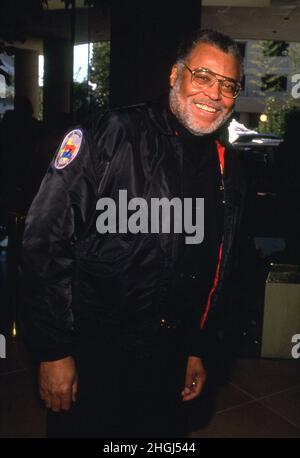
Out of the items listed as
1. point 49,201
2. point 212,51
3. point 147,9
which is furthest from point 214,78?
point 147,9

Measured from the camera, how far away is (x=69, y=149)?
1727mm

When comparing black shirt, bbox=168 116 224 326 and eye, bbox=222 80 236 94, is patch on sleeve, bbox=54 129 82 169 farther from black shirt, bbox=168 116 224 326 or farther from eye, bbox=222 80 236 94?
eye, bbox=222 80 236 94

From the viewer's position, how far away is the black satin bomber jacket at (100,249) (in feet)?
5.52

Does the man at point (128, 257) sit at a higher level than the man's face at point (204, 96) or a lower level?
lower

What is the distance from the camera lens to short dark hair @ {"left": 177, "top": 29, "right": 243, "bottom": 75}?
1846mm

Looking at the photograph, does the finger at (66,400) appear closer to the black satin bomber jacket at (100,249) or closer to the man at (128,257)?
the man at (128,257)
